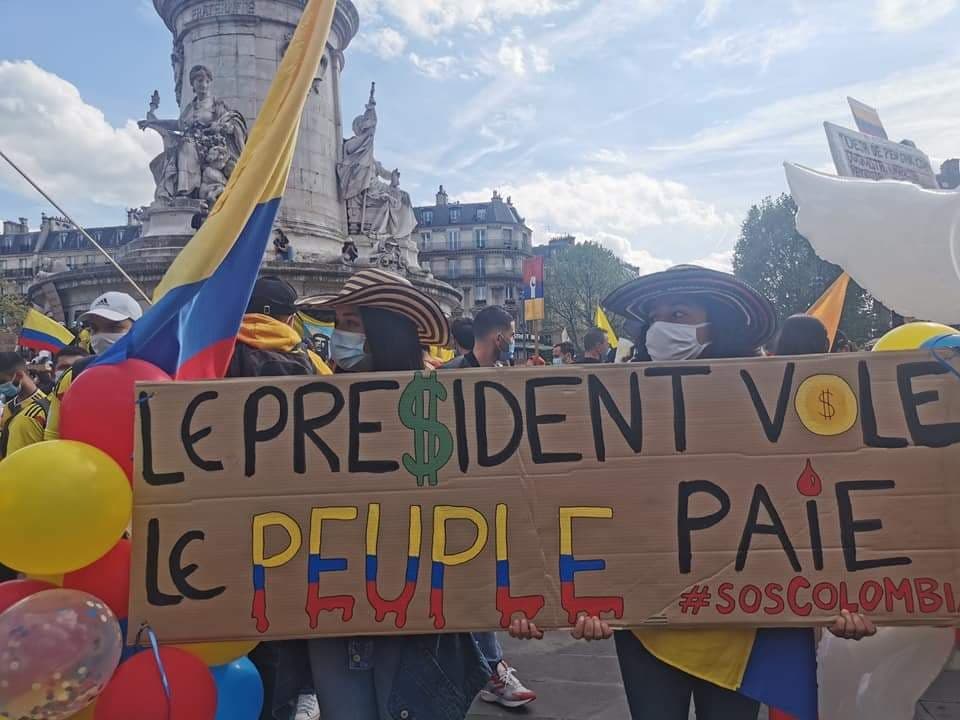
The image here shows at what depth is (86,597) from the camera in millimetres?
2418

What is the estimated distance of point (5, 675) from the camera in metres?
2.24

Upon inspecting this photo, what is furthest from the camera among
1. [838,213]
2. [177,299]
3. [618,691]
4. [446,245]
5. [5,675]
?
[446,245]

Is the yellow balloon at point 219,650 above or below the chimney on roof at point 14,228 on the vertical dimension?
below

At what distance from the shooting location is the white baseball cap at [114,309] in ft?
12.0

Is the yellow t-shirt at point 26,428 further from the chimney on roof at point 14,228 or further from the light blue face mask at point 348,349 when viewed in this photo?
the chimney on roof at point 14,228

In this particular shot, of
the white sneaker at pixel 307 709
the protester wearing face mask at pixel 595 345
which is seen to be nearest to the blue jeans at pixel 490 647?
the white sneaker at pixel 307 709

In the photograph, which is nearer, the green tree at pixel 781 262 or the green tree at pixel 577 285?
the green tree at pixel 781 262

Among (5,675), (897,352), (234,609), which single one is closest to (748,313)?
(897,352)

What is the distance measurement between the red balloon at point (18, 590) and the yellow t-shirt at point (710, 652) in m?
2.01

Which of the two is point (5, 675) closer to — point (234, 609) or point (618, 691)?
point (234, 609)

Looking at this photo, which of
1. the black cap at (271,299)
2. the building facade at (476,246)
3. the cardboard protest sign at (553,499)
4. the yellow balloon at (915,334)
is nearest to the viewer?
the cardboard protest sign at (553,499)

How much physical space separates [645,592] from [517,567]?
42 cm

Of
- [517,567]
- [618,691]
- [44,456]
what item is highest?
[44,456]

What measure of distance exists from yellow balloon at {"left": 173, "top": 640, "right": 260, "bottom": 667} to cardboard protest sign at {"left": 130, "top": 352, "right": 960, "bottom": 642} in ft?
0.20
